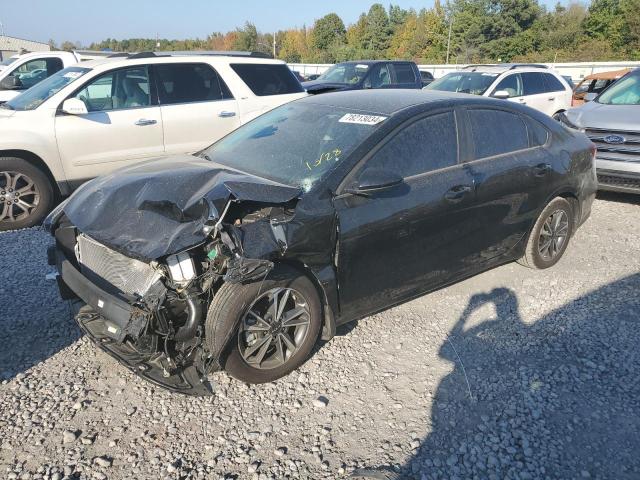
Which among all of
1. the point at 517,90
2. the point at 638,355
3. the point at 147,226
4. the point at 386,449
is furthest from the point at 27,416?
the point at 517,90

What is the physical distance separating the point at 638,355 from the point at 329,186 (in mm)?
2461

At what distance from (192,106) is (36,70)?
5.73 m

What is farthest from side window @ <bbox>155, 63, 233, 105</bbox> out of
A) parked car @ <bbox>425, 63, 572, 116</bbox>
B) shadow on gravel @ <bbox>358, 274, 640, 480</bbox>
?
parked car @ <bbox>425, 63, 572, 116</bbox>

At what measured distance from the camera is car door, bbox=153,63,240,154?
6742mm

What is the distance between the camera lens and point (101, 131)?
245 inches

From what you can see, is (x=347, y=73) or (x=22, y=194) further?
(x=347, y=73)

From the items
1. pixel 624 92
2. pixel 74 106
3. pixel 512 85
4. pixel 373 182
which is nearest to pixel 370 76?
pixel 512 85

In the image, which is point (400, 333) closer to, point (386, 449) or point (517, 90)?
point (386, 449)

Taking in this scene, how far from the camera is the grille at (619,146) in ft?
22.1

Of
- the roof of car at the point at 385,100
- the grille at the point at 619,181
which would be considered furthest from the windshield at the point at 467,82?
the roof of car at the point at 385,100

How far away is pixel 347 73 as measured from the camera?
13.1 m

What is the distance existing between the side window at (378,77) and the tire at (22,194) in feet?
27.9

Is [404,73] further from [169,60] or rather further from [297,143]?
[297,143]

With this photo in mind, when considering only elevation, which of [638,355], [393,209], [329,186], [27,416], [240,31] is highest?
[240,31]
